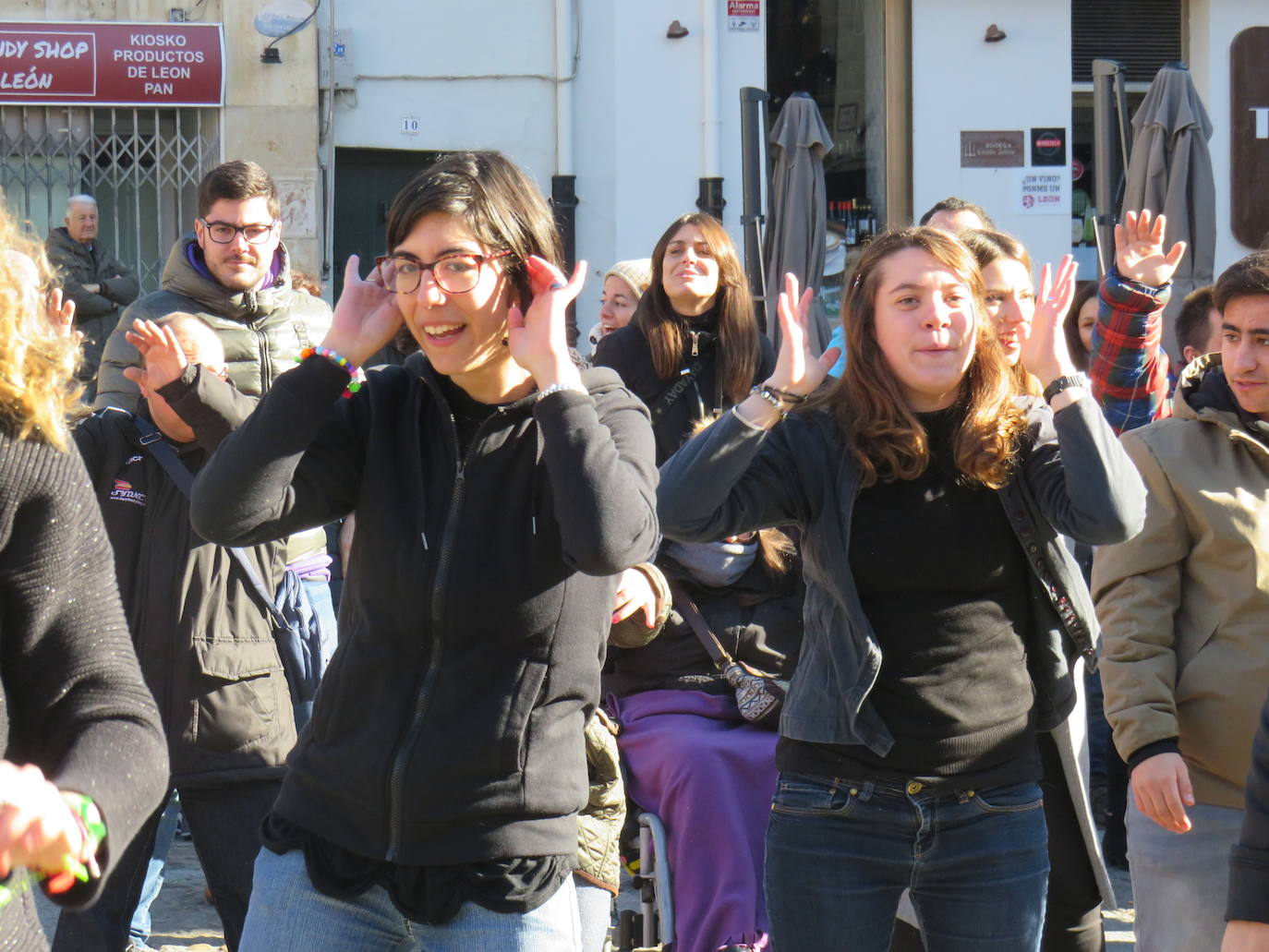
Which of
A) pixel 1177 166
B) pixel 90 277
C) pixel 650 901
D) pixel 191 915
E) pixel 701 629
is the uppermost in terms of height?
pixel 1177 166

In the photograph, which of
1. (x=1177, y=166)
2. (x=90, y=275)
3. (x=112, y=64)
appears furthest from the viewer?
(x=112, y=64)

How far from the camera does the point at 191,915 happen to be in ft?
16.8

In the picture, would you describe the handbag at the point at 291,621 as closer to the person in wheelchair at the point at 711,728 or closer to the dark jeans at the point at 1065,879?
the person in wheelchair at the point at 711,728

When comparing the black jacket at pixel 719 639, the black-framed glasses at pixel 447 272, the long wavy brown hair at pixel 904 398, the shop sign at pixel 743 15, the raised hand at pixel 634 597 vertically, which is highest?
the shop sign at pixel 743 15

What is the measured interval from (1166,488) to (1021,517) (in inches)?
22.5

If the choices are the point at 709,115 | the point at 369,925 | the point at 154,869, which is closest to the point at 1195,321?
the point at 154,869

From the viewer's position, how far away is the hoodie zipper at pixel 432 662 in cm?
233

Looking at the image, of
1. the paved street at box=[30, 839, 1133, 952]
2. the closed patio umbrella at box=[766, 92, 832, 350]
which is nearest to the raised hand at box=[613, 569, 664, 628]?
the paved street at box=[30, 839, 1133, 952]

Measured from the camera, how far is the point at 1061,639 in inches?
117

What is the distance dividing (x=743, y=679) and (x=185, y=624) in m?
1.43

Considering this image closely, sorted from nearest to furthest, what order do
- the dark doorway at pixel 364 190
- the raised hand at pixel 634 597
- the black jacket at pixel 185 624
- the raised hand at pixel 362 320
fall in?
the raised hand at pixel 362 320
the raised hand at pixel 634 597
the black jacket at pixel 185 624
the dark doorway at pixel 364 190

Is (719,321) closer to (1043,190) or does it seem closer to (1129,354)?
(1129,354)

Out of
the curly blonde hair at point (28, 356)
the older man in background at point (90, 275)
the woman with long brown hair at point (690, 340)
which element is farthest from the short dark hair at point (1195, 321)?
the older man in background at point (90, 275)

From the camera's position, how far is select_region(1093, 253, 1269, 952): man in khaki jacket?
321 cm
